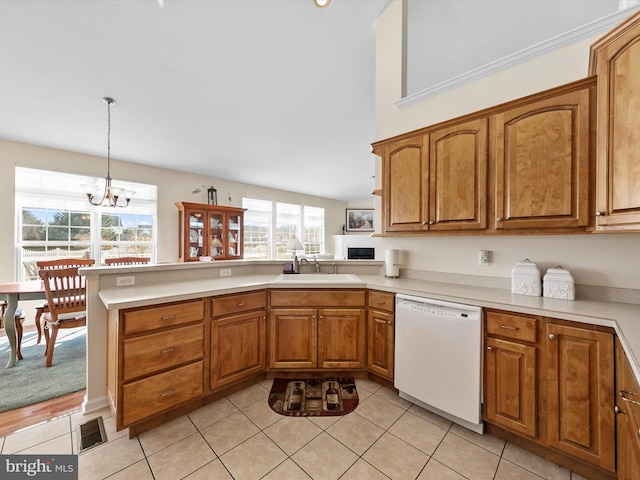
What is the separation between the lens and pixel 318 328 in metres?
2.17

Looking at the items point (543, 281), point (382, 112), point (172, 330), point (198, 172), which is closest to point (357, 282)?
point (543, 281)

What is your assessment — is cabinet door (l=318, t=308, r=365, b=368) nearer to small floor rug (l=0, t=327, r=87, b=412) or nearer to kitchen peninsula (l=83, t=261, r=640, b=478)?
kitchen peninsula (l=83, t=261, r=640, b=478)

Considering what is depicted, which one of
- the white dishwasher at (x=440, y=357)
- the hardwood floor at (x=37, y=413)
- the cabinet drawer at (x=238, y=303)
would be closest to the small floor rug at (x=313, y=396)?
the white dishwasher at (x=440, y=357)

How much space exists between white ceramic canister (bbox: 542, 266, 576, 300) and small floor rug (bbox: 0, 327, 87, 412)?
3630 millimetres

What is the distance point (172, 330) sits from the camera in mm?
1672

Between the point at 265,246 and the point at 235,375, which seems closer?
the point at 235,375

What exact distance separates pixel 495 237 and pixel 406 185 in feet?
2.64

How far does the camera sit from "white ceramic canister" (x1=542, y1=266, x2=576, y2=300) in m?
1.58

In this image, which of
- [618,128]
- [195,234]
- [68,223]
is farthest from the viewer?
[195,234]

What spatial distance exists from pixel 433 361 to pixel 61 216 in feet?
17.8

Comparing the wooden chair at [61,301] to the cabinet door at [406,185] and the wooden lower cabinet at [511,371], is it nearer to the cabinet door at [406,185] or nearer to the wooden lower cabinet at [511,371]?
the cabinet door at [406,185]

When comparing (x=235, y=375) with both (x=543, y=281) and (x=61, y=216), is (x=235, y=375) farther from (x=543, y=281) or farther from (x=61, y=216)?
(x=61, y=216)

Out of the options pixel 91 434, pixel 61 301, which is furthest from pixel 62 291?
pixel 91 434

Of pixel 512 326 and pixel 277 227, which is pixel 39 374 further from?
pixel 277 227
